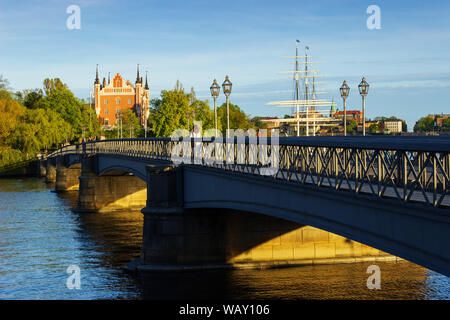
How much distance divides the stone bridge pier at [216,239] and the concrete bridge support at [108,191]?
948 inches

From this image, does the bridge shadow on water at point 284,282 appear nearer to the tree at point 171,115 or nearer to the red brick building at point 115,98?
the tree at point 171,115

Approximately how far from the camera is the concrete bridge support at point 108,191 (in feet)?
170

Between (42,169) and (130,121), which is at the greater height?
(130,121)

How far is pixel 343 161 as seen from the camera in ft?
→ 69.0

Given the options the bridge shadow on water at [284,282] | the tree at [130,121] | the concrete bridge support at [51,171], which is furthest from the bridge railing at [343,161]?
the tree at [130,121]

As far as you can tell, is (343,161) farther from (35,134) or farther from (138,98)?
(138,98)

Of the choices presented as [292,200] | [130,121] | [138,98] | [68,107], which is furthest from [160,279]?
[138,98]

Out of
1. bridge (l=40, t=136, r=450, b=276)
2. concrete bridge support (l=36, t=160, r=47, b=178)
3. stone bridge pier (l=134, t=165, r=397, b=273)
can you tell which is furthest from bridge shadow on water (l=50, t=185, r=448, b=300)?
concrete bridge support (l=36, t=160, r=47, b=178)

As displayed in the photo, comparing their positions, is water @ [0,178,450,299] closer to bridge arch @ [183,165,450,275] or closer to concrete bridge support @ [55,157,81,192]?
bridge arch @ [183,165,450,275]

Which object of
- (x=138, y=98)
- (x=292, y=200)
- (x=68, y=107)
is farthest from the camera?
(x=138, y=98)

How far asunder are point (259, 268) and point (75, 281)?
703 cm

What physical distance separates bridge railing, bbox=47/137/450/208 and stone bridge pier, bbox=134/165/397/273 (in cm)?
197

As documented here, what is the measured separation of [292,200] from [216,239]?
28.9 feet
